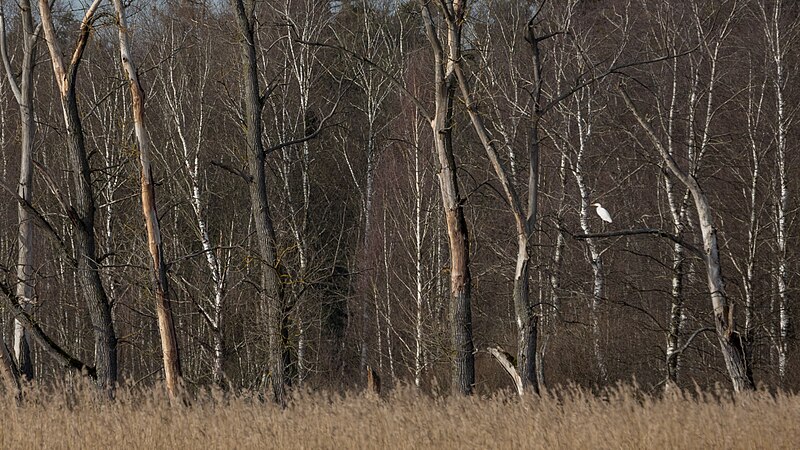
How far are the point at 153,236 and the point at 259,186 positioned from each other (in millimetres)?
1320

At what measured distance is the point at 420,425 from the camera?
7438mm

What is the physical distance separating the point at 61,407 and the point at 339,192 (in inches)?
626

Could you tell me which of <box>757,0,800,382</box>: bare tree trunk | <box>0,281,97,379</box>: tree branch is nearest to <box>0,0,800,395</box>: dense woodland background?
<box>757,0,800,382</box>: bare tree trunk

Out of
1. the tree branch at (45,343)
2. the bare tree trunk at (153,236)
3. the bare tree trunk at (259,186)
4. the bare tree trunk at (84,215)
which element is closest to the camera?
the bare tree trunk at (153,236)

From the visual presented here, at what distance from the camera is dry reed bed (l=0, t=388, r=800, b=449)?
7.07 metres

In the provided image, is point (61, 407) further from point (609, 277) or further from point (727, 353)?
point (609, 277)

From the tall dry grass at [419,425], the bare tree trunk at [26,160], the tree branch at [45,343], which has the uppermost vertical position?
the bare tree trunk at [26,160]

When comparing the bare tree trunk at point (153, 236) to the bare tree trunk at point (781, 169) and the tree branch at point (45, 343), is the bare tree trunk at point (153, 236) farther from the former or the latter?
the bare tree trunk at point (781, 169)

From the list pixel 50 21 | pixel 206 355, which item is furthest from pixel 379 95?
pixel 50 21

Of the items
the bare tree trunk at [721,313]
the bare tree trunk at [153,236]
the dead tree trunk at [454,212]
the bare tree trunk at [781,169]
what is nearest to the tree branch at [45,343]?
the bare tree trunk at [153,236]

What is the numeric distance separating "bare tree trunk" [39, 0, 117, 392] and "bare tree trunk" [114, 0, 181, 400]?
66cm

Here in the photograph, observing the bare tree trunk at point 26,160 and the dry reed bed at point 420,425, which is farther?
the bare tree trunk at point 26,160

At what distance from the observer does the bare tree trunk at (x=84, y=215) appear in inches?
433

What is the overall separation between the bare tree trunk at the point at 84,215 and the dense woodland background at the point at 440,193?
3.05 metres
